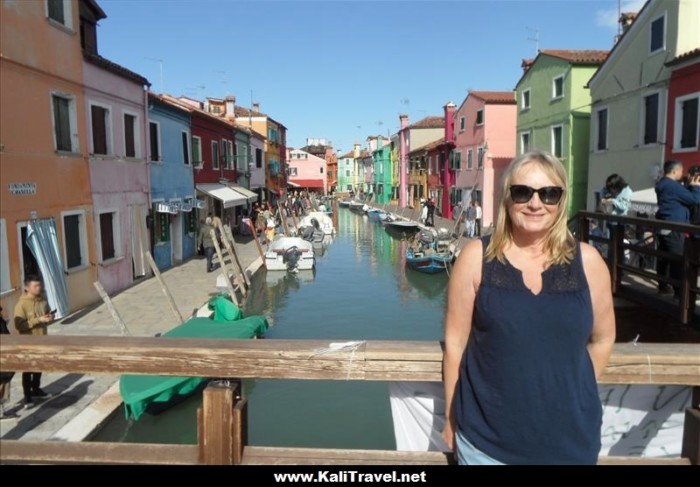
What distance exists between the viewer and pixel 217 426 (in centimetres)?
216

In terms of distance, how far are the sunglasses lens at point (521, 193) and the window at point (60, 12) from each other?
13.3m

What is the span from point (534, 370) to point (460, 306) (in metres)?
0.32

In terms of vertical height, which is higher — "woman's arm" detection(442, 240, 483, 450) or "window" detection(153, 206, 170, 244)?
"woman's arm" detection(442, 240, 483, 450)

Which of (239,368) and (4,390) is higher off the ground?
(239,368)

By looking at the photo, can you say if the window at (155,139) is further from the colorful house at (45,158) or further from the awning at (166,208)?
the colorful house at (45,158)

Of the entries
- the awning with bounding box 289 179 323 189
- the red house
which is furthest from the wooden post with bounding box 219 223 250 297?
the awning with bounding box 289 179 323 189

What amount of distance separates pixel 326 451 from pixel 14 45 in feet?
39.1

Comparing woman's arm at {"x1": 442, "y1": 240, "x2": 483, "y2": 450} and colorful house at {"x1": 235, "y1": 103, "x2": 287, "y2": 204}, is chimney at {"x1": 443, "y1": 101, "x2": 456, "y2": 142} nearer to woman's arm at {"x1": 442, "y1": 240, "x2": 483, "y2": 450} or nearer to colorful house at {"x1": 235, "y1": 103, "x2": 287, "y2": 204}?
colorful house at {"x1": 235, "y1": 103, "x2": 287, "y2": 204}

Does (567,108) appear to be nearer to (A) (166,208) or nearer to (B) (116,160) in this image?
(A) (166,208)

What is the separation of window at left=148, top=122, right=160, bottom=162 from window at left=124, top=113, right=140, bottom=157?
1.47 m

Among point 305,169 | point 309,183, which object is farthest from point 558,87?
point 305,169

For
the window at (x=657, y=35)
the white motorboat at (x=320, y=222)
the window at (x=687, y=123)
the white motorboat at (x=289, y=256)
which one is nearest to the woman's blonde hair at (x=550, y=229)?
the window at (x=687, y=123)

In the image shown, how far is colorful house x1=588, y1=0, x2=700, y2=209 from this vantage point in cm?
1527

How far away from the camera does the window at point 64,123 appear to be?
40.8 ft
